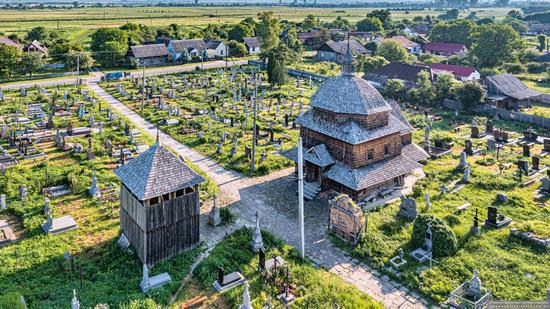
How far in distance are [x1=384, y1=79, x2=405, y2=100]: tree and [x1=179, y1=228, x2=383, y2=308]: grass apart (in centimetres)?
3712

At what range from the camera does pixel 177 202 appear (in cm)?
2047

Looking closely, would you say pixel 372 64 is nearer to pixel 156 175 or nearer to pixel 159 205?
pixel 156 175

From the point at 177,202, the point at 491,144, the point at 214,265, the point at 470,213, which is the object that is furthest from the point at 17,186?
the point at 491,144

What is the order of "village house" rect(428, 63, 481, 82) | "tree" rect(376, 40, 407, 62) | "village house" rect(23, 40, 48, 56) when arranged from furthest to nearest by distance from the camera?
"village house" rect(23, 40, 48, 56), "tree" rect(376, 40, 407, 62), "village house" rect(428, 63, 481, 82)

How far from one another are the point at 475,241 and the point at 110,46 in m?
72.8

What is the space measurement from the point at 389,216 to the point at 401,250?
459cm

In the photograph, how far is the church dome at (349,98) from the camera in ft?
91.7

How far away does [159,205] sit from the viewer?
19.8 meters

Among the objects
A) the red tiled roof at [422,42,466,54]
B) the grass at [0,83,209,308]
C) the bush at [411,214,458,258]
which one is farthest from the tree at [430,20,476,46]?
the grass at [0,83,209,308]

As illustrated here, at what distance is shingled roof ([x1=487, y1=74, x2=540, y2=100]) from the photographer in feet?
170

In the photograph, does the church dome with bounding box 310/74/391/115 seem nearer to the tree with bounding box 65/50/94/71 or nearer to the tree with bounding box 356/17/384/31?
the tree with bounding box 65/50/94/71

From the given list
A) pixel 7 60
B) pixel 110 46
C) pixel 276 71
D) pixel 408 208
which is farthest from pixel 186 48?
pixel 408 208

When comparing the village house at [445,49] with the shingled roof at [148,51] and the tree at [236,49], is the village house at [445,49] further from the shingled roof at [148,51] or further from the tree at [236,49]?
the shingled roof at [148,51]

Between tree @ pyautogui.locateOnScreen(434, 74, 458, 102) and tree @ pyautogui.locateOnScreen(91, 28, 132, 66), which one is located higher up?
tree @ pyautogui.locateOnScreen(91, 28, 132, 66)
